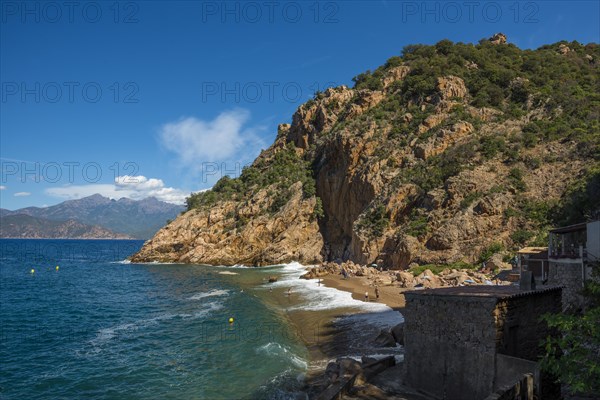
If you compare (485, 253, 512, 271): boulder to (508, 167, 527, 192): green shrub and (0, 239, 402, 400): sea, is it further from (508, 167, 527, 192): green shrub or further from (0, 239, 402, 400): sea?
(0, 239, 402, 400): sea

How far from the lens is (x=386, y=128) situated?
209 feet

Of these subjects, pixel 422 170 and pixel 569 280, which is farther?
pixel 422 170

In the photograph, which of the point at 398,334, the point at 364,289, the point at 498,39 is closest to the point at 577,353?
the point at 398,334

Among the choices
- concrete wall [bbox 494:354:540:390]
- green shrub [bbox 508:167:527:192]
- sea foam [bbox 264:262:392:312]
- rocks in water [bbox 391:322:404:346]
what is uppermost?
green shrub [bbox 508:167:527:192]

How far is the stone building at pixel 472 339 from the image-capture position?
11062 millimetres

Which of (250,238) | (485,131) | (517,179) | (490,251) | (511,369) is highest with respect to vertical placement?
(485,131)

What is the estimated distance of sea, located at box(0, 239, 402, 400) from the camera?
57.1 ft

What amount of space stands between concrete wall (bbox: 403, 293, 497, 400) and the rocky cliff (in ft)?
89.0

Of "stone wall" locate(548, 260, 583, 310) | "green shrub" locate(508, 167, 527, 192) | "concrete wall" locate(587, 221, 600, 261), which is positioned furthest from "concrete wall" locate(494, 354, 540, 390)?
"green shrub" locate(508, 167, 527, 192)

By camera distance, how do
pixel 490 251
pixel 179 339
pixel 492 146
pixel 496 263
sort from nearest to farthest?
pixel 179 339, pixel 496 263, pixel 490 251, pixel 492 146

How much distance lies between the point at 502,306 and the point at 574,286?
10421 millimetres

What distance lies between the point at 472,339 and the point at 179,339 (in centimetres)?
1841

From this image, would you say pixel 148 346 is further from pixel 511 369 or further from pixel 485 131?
pixel 485 131

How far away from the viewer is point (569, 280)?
18891 millimetres
